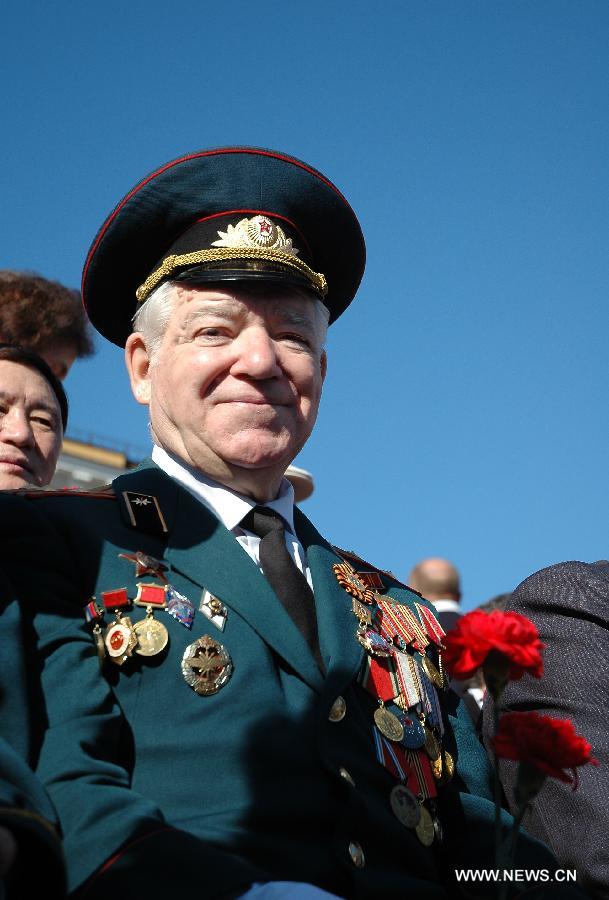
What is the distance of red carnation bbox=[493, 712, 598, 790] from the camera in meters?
1.96

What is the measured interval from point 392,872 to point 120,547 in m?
1.02

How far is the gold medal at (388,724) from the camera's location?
2.85 metres

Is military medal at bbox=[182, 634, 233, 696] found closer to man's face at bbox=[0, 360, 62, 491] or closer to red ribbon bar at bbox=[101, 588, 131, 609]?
red ribbon bar at bbox=[101, 588, 131, 609]

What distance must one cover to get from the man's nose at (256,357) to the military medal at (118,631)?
833 millimetres

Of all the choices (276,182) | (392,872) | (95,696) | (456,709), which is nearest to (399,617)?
(456,709)

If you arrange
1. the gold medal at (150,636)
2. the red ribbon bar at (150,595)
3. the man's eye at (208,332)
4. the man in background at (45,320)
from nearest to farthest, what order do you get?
the gold medal at (150,636)
the red ribbon bar at (150,595)
the man's eye at (208,332)
the man in background at (45,320)

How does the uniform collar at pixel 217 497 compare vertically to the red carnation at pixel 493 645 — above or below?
above

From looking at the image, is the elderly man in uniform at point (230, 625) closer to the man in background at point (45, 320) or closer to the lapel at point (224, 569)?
the lapel at point (224, 569)

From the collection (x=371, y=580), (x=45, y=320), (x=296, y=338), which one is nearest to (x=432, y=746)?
(x=371, y=580)

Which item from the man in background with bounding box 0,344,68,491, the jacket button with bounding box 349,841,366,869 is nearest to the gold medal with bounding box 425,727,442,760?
the jacket button with bounding box 349,841,366,869

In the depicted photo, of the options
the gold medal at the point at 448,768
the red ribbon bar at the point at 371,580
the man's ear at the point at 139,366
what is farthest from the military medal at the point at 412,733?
the man's ear at the point at 139,366

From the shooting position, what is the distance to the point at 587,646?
137 inches

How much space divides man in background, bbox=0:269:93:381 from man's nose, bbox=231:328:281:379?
6.10ft

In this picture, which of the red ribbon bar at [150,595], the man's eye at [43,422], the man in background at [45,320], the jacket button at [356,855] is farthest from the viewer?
the man in background at [45,320]
